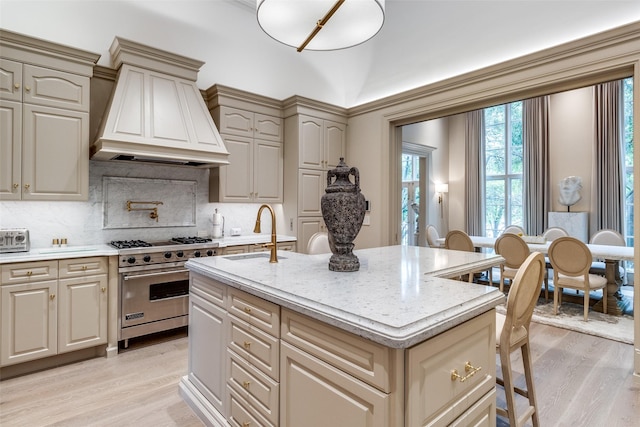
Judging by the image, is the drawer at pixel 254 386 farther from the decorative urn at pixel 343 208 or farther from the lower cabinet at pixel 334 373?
the decorative urn at pixel 343 208

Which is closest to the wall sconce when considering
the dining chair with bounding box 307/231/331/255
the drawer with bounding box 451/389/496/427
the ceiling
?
the ceiling

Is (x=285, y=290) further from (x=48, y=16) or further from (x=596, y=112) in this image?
(x=596, y=112)

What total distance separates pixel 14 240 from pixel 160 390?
67.8 inches

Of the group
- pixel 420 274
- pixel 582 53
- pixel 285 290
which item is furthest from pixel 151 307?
pixel 582 53

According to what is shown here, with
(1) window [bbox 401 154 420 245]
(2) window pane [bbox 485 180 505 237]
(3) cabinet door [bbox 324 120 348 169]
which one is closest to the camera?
(3) cabinet door [bbox 324 120 348 169]

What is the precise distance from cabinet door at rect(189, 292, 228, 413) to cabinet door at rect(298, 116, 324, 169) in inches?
103

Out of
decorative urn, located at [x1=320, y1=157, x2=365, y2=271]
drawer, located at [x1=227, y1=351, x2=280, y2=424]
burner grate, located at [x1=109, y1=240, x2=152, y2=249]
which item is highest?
decorative urn, located at [x1=320, y1=157, x2=365, y2=271]

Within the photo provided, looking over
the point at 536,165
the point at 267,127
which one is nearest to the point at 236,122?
the point at 267,127

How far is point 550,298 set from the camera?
5051 mm

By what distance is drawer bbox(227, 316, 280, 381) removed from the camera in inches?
59.1

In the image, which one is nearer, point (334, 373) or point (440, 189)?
point (334, 373)

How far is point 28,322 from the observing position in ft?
8.73

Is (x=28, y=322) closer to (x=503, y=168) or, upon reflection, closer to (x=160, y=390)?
(x=160, y=390)

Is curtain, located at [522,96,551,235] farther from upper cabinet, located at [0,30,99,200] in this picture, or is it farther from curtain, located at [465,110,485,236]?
upper cabinet, located at [0,30,99,200]
